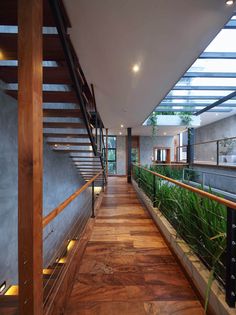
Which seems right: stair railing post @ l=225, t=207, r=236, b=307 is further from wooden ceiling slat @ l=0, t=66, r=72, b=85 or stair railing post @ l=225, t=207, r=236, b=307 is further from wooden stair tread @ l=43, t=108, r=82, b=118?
wooden stair tread @ l=43, t=108, r=82, b=118

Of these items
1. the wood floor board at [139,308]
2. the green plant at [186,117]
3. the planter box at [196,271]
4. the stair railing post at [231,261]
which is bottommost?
the wood floor board at [139,308]

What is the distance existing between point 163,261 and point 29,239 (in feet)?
5.60

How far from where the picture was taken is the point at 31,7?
1069mm

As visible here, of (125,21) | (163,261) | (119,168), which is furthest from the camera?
(119,168)

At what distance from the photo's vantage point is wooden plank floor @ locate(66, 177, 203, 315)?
5.01 ft

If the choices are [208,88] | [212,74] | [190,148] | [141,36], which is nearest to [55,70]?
[141,36]

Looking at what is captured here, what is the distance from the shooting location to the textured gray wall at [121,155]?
1097 centimetres

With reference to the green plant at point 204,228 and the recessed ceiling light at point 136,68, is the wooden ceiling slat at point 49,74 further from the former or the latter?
the green plant at point 204,228

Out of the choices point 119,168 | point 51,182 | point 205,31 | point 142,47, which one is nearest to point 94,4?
point 142,47

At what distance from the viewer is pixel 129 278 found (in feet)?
6.10

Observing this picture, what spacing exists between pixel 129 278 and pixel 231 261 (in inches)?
40.7

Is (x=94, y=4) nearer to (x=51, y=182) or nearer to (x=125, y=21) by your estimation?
(x=125, y=21)

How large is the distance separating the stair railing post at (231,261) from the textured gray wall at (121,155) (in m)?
9.73

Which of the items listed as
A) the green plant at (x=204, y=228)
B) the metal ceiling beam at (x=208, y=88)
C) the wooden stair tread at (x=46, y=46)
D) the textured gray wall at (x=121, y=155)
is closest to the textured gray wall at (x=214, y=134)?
the metal ceiling beam at (x=208, y=88)
